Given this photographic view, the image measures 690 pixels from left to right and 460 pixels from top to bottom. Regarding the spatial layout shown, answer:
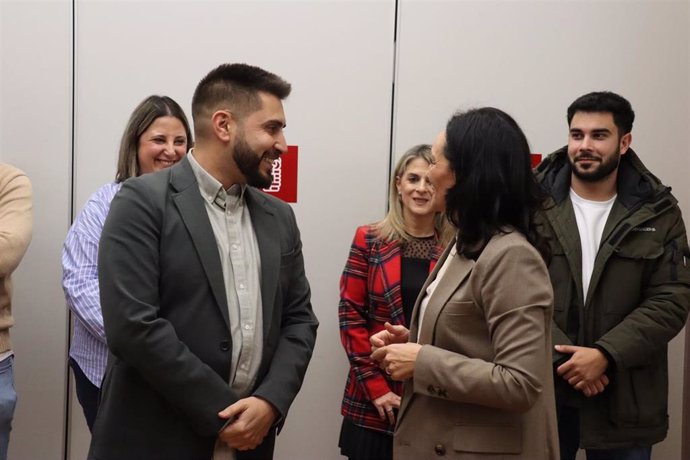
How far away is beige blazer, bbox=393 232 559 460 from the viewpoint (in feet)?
5.45

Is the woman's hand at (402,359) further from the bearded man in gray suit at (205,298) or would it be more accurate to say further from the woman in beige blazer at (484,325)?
the bearded man in gray suit at (205,298)

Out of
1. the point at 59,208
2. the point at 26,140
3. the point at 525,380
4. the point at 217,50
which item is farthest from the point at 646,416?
the point at 26,140

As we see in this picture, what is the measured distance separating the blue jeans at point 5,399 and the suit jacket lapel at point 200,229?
1.23 m

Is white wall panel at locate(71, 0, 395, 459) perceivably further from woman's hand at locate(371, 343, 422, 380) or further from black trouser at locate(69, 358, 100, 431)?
woman's hand at locate(371, 343, 422, 380)

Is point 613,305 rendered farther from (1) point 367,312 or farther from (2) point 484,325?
(2) point 484,325

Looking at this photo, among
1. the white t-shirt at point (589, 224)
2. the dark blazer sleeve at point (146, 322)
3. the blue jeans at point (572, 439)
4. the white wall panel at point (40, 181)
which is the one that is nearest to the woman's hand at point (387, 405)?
the blue jeans at point (572, 439)

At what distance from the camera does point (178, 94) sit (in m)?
3.42

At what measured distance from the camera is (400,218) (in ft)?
10.3

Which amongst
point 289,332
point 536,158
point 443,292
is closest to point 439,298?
point 443,292

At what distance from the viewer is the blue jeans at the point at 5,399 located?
258 cm

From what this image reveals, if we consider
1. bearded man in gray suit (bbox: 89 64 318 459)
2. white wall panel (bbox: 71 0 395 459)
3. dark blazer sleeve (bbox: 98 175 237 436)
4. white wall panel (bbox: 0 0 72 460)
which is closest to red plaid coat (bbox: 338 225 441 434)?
white wall panel (bbox: 71 0 395 459)

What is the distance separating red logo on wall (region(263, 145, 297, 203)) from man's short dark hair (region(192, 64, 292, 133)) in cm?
143

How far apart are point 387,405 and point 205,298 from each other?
4.38 feet

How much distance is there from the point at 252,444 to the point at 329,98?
77.5 inches
